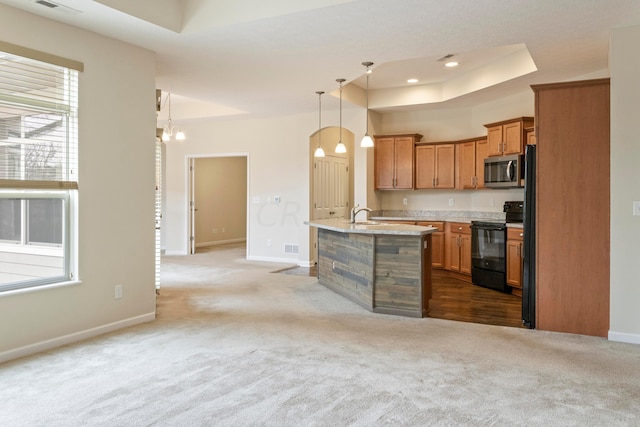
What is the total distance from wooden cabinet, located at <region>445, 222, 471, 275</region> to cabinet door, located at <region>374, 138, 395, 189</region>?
4.24ft

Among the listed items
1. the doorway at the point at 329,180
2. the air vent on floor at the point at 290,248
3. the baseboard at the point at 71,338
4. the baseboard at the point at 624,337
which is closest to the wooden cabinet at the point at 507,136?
the doorway at the point at 329,180

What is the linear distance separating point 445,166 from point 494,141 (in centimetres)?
111

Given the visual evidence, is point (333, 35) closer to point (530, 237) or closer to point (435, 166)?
point (530, 237)

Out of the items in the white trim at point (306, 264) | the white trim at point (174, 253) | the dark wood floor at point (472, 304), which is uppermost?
the white trim at point (174, 253)

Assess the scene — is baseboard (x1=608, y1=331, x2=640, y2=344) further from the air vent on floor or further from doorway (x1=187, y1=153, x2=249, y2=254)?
doorway (x1=187, y1=153, x2=249, y2=254)

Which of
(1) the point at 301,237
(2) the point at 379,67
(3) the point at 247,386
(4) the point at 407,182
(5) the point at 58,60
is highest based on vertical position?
(2) the point at 379,67

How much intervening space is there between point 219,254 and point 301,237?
2.18 m

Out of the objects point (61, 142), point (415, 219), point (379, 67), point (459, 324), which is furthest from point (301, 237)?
point (61, 142)

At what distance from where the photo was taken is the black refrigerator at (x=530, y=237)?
4.28 meters

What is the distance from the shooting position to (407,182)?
26.0 ft

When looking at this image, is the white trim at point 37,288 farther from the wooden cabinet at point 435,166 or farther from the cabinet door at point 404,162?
the wooden cabinet at point 435,166

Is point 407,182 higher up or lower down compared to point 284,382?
higher up

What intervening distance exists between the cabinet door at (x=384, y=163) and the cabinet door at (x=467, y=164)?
1127mm

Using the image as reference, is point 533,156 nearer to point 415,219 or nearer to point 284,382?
point 284,382
